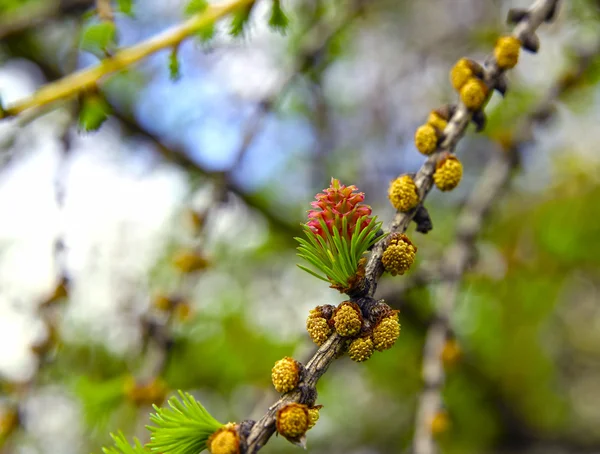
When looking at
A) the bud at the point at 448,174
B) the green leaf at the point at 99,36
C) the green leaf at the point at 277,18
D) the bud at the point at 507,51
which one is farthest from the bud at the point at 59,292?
the bud at the point at 507,51

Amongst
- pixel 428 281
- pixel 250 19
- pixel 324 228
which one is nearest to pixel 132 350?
pixel 428 281

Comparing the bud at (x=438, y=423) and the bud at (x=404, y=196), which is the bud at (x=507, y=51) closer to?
the bud at (x=404, y=196)

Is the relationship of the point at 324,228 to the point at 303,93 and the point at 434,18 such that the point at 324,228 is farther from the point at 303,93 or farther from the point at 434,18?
the point at 434,18

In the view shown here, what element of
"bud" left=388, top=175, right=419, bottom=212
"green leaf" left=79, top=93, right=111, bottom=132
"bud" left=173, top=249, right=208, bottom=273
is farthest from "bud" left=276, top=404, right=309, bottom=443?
"bud" left=173, top=249, right=208, bottom=273

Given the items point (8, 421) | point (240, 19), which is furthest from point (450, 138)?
point (8, 421)

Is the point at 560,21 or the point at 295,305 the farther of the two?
the point at 295,305

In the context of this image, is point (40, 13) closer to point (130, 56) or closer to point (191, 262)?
point (130, 56)

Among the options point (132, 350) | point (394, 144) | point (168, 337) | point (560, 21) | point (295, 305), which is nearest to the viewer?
point (168, 337)
